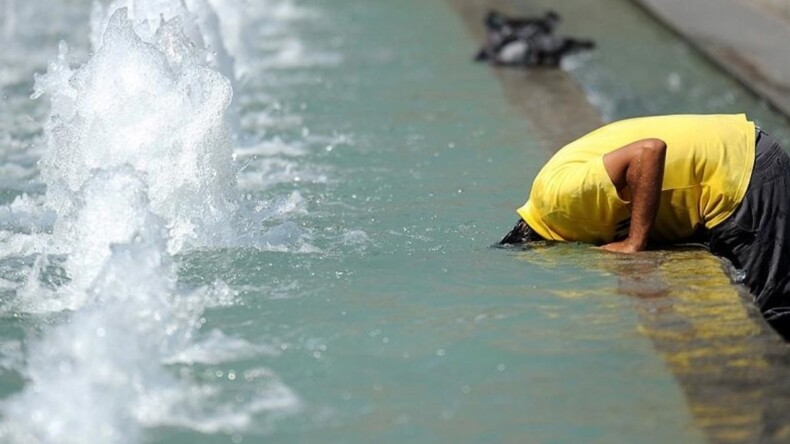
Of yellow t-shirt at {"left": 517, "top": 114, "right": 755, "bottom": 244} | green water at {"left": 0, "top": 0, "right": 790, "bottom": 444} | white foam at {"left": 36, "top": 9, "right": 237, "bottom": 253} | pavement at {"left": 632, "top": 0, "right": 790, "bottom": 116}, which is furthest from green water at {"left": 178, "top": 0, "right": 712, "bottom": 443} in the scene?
pavement at {"left": 632, "top": 0, "right": 790, "bottom": 116}

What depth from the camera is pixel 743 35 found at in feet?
43.6

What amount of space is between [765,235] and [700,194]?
284 millimetres

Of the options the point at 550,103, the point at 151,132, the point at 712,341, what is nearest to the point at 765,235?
the point at 712,341

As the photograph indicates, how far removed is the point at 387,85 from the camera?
1058 cm

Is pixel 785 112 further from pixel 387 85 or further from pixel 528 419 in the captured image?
pixel 528 419

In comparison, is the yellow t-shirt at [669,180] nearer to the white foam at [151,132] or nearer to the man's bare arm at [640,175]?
the man's bare arm at [640,175]

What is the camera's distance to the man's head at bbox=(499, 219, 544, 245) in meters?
5.98

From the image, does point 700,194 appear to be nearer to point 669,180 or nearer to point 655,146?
point 669,180

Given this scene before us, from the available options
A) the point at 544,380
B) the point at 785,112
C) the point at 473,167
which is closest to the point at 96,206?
the point at 544,380

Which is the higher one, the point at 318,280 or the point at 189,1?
the point at 189,1

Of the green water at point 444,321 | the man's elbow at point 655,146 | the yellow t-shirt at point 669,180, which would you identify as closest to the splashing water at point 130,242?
the green water at point 444,321

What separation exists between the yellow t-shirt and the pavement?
4.79 m

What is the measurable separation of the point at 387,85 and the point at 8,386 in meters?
6.06

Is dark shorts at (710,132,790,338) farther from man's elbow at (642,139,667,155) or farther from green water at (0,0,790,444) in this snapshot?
man's elbow at (642,139,667,155)
